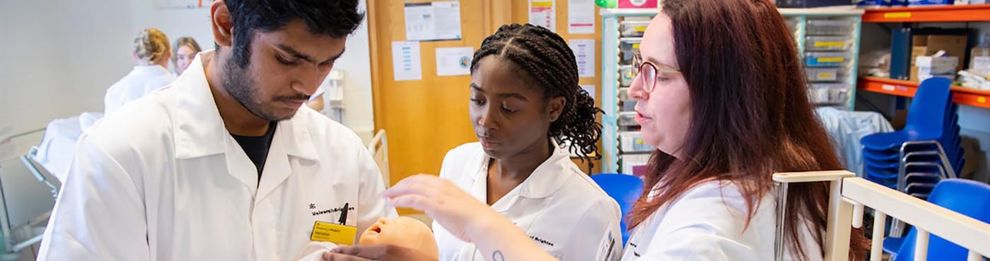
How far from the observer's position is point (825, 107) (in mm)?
3771

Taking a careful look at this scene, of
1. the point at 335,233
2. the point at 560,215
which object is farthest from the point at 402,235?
the point at 560,215

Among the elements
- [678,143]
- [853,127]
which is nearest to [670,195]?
[678,143]

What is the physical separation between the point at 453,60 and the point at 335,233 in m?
3.08

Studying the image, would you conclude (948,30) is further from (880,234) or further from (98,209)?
(98,209)

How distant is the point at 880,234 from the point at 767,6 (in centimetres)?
32

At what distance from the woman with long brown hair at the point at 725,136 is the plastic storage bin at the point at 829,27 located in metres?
3.33

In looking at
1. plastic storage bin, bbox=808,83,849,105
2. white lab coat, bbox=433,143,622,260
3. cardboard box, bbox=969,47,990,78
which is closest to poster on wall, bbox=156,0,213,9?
white lab coat, bbox=433,143,622,260

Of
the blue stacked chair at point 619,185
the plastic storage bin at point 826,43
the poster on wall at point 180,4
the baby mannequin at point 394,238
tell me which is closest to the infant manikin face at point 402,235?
the baby mannequin at point 394,238

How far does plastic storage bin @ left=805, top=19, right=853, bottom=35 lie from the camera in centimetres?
371

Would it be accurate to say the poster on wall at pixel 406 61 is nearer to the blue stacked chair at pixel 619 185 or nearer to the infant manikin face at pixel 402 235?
the blue stacked chair at pixel 619 185

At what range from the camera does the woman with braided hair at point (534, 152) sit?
1154 mm

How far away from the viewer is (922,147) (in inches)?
121

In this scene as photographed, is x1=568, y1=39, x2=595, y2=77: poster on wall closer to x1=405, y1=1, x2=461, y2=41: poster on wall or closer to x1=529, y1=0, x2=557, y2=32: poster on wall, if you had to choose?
x1=529, y1=0, x2=557, y2=32: poster on wall

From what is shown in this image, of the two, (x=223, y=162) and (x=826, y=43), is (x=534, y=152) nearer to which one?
(x=223, y=162)
